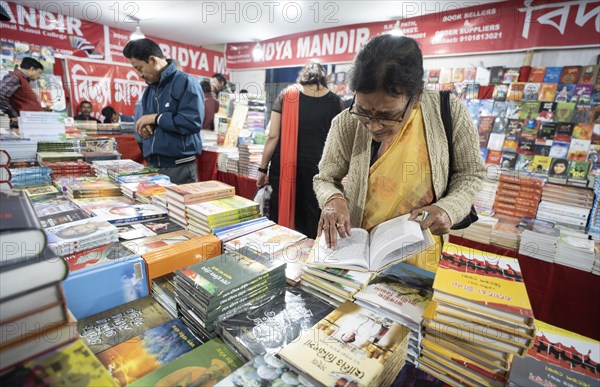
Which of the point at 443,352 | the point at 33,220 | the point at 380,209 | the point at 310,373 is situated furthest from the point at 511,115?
the point at 33,220

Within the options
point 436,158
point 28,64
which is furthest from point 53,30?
point 436,158

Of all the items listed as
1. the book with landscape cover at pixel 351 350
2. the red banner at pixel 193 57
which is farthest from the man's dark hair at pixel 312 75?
the red banner at pixel 193 57

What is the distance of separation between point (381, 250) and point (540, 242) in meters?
2.00

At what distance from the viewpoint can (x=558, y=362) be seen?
2.39 ft

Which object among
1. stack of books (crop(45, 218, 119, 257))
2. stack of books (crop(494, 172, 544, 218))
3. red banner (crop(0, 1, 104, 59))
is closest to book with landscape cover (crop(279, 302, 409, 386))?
stack of books (crop(45, 218, 119, 257))

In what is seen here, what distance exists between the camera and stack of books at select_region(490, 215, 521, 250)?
240 centimetres

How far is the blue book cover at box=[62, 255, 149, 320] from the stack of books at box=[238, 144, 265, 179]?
101 inches

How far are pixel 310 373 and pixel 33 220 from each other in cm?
60

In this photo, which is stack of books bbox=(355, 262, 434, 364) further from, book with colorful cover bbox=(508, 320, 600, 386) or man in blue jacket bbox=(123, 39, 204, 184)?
man in blue jacket bbox=(123, 39, 204, 184)

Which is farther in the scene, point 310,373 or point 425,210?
point 425,210

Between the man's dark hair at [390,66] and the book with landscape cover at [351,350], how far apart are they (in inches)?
26.0

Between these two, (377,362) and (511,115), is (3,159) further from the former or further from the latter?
(511,115)

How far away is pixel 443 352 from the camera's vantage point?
731mm

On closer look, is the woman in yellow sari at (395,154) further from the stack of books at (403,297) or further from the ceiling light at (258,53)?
the ceiling light at (258,53)
